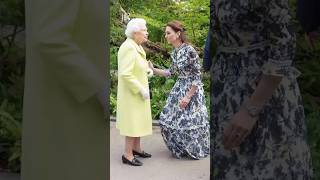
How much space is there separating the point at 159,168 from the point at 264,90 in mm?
4975

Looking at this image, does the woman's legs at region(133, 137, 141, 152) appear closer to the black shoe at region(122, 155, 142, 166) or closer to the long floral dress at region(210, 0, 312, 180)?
the black shoe at region(122, 155, 142, 166)

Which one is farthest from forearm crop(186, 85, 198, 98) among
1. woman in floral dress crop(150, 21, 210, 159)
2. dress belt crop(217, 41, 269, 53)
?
dress belt crop(217, 41, 269, 53)

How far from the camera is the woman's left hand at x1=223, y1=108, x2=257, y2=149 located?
223cm

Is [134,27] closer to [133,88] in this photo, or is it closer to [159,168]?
[133,88]

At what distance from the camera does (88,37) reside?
2357 mm

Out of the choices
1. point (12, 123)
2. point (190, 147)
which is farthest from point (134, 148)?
point (12, 123)

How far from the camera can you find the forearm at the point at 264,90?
2.17 meters

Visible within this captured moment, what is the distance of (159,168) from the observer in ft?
23.2

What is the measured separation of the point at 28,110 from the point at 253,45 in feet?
2.94

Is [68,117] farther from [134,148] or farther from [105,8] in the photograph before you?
[134,148]

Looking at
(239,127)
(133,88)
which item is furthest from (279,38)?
(133,88)

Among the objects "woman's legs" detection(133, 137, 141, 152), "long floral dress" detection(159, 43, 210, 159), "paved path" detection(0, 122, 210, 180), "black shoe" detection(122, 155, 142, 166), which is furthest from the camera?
"woman's legs" detection(133, 137, 141, 152)

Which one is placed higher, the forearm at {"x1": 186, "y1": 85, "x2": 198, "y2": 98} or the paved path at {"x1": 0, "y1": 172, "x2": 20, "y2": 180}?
the forearm at {"x1": 186, "y1": 85, "x2": 198, "y2": 98}

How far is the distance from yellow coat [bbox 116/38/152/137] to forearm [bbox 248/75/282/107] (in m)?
4.61
